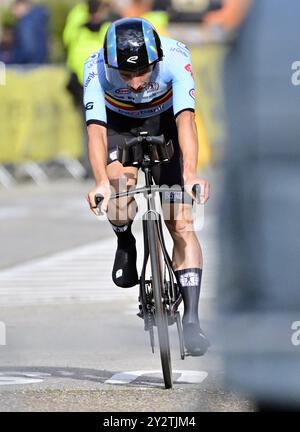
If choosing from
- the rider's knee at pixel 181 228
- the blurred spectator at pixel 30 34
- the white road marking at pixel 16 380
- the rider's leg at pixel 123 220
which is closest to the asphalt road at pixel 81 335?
the white road marking at pixel 16 380

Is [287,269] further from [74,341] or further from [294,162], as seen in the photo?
[74,341]

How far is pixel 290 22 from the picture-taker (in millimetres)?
4578

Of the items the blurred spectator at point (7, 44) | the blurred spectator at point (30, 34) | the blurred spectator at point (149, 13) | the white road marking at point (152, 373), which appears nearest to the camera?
the white road marking at point (152, 373)

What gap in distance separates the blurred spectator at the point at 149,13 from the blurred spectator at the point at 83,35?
336 millimetres

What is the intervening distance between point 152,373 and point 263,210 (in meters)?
3.00

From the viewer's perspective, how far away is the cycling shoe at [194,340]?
22.8 ft

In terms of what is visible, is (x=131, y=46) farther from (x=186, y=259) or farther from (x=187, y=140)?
(x=186, y=259)

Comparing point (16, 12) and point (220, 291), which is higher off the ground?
point (16, 12)

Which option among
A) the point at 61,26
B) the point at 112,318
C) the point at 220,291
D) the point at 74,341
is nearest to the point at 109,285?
the point at 112,318

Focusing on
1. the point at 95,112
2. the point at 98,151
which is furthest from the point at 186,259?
the point at 95,112

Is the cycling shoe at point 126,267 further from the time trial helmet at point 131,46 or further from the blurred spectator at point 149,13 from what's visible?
the blurred spectator at point 149,13

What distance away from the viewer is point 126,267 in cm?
739

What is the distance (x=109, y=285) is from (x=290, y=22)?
6787mm

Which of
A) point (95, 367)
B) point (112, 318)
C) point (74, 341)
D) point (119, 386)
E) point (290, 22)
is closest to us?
point (290, 22)
